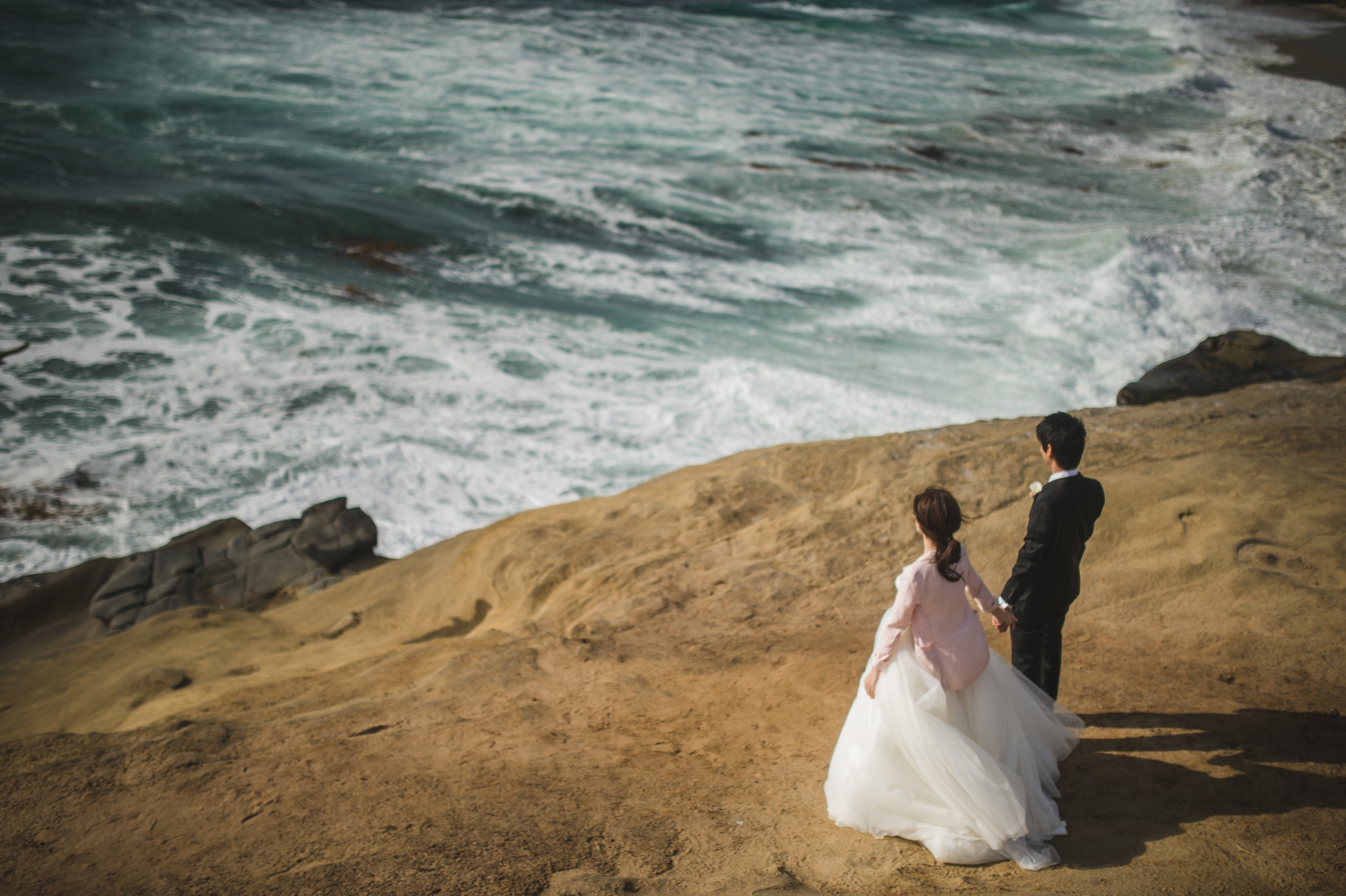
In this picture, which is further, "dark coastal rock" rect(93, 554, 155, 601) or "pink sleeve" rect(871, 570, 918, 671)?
"dark coastal rock" rect(93, 554, 155, 601)

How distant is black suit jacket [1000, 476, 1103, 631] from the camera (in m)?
3.29

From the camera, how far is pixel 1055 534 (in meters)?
3.31

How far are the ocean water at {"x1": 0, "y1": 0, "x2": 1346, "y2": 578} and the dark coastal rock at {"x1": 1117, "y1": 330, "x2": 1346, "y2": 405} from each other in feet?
3.79

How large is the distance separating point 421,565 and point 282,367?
16.9 feet

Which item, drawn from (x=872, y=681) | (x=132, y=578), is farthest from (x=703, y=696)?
(x=132, y=578)

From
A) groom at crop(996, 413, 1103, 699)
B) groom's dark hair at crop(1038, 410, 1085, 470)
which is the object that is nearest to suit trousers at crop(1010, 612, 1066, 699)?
groom at crop(996, 413, 1103, 699)

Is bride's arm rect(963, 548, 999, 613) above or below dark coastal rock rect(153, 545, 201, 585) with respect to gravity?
above

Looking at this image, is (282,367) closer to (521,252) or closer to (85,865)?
(521,252)

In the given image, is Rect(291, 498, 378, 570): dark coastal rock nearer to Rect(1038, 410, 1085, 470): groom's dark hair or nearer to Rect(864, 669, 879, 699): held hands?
Rect(864, 669, 879, 699): held hands

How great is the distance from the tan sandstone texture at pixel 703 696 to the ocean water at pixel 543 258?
8.93 ft

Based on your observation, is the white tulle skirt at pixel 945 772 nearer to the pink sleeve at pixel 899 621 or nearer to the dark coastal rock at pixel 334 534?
the pink sleeve at pixel 899 621

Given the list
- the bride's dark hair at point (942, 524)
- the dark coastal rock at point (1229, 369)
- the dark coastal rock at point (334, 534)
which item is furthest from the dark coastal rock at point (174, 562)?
the dark coastal rock at point (1229, 369)

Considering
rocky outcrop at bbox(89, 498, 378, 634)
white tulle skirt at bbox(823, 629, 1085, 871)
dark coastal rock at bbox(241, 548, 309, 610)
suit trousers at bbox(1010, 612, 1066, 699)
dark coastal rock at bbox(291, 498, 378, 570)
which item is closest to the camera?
white tulle skirt at bbox(823, 629, 1085, 871)

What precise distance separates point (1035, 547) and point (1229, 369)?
6994mm
